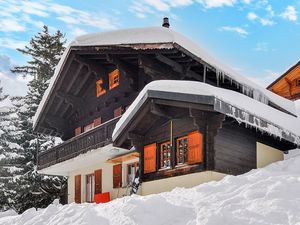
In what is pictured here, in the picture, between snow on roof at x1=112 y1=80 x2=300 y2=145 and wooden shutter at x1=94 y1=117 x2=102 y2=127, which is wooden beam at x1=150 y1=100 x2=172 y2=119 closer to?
snow on roof at x1=112 y1=80 x2=300 y2=145

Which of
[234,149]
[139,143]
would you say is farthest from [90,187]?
[234,149]

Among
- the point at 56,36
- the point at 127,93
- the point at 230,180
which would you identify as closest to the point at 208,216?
the point at 230,180

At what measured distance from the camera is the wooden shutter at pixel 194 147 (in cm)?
1326

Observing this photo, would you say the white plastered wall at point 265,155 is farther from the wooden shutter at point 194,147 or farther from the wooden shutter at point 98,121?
the wooden shutter at point 98,121

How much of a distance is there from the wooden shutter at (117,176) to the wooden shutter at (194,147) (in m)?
6.52

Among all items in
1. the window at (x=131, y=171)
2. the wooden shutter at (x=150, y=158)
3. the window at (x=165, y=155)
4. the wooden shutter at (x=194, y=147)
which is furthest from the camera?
the window at (x=131, y=171)

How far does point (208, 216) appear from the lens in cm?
802

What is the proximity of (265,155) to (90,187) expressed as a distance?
10354 millimetres

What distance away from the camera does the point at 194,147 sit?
13.5 meters

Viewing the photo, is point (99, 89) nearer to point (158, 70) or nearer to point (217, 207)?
point (158, 70)

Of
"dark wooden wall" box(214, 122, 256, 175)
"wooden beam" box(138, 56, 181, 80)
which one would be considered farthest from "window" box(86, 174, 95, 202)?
"dark wooden wall" box(214, 122, 256, 175)

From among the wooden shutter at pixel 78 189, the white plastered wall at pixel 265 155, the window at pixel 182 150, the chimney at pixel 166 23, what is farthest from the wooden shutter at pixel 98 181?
the white plastered wall at pixel 265 155

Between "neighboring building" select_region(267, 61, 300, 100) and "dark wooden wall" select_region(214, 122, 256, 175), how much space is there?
9875mm

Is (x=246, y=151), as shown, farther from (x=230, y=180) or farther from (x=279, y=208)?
(x=279, y=208)
